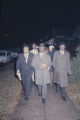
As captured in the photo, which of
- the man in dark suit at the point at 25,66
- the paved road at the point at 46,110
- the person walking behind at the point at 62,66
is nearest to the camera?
the paved road at the point at 46,110

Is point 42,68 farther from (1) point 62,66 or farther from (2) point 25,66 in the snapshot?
(1) point 62,66

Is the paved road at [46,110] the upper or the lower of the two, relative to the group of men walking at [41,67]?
lower

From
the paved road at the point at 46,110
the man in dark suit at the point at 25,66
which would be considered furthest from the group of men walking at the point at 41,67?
the paved road at the point at 46,110

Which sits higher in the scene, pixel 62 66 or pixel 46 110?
pixel 62 66

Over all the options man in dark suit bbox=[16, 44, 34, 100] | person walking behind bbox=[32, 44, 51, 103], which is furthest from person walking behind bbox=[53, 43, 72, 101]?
man in dark suit bbox=[16, 44, 34, 100]

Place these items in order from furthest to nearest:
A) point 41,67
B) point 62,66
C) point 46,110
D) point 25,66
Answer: point 62,66 → point 25,66 → point 41,67 → point 46,110

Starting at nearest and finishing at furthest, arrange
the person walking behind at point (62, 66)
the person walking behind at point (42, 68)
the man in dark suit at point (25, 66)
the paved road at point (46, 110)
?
the paved road at point (46, 110) → the person walking behind at point (42, 68) → the man in dark suit at point (25, 66) → the person walking behind at point (62, 66)

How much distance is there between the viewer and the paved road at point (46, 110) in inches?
214

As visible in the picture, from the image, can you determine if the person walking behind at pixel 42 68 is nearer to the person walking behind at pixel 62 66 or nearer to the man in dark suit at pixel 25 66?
the man in dark suit at pixel 25 66

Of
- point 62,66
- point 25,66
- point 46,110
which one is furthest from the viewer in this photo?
point 62,66

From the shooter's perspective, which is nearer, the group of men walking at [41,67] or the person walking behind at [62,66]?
the group of men walking at [41,67]

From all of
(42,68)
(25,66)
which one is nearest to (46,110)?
(42,68)

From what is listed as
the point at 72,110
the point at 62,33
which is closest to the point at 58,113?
the point at 72,110

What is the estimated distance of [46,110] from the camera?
5.99 metres
